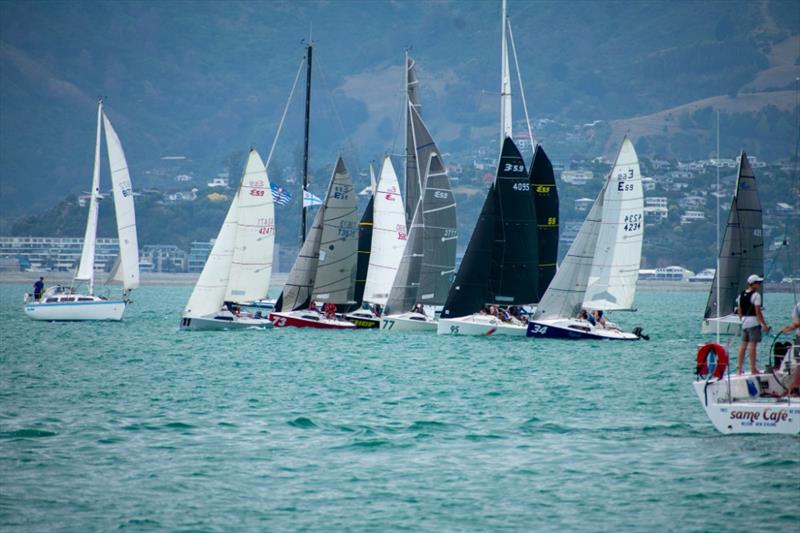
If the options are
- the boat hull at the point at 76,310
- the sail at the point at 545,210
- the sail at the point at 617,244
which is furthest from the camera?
the boat hull at the point at 76,310

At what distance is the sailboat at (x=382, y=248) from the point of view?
51000mm

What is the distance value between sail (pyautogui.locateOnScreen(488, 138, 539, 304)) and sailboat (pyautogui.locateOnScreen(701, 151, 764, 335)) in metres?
6.53

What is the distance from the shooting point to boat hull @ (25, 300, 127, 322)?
195ft

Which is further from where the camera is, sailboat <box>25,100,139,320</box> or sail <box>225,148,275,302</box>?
sailboat <box>25,100,139,320</box>

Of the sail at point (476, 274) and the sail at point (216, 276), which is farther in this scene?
the sail at point (216, 276)

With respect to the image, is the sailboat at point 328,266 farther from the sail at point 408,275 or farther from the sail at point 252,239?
the sail at point 408,275

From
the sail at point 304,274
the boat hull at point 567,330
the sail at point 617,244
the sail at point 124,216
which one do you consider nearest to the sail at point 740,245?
the sail at point 617,244

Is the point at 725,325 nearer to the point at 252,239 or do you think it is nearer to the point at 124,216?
the point at 252,239

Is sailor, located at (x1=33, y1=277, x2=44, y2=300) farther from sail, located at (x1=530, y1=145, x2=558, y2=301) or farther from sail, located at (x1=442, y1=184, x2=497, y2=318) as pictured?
sail, located at (x1=530, y1=145, x2=558, y2=301)

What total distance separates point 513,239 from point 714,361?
79.8 feet

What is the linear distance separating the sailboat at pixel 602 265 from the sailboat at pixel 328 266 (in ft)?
28.6

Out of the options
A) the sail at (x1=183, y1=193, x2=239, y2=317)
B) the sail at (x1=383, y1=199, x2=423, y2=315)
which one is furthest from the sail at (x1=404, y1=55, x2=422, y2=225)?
the sail at (x1=183, y1=193, x2=239, y2=317)

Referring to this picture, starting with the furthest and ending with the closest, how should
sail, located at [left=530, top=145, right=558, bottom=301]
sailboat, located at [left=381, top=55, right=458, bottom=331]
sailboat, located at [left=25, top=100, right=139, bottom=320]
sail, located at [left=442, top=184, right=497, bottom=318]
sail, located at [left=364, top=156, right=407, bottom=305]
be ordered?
sailboat, located at [left=25, top=100, right=139, bottom=320]
sail, located at [left=364, top=156, right=407, bottom=305]
sailboat, located at [left=381, top=55, right=458, bottom=331]
sail, located at [left=530, top=145, right=558, bottom=301]
sail, located at [left=442, top=184, right=497, bottom=318]

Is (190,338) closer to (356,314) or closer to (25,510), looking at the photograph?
(356,314)
